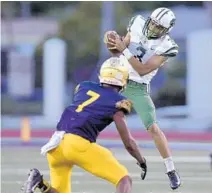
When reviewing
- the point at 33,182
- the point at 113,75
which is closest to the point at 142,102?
the point at 113,75

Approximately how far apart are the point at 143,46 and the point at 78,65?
64.0 ft

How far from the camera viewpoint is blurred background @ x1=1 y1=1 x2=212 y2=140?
2230 centimetres

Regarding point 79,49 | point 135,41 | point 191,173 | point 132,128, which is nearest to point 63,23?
point 79,49

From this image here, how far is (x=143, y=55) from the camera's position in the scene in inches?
356

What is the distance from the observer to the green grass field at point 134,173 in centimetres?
995

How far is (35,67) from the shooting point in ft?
84.0

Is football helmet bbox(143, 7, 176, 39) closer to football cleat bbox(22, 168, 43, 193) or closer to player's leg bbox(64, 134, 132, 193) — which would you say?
player's leg bbox(64, 134, 132, 193)

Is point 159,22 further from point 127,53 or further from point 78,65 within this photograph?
point 78,65

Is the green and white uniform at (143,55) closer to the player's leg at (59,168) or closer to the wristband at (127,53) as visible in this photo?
the wristband at (127,53)

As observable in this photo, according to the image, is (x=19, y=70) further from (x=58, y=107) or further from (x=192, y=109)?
(x=192, y=109)

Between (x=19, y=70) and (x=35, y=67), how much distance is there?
7.49 ft

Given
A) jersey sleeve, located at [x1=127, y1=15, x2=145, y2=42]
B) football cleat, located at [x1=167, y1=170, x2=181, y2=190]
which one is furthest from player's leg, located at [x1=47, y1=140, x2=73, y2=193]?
jersey sleeve, located at [x1=127, y1=15, x2=145, y2=42]

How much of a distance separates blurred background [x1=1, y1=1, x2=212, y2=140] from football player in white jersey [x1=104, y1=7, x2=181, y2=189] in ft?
35.4

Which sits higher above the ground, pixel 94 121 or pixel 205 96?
pixel 94 121
